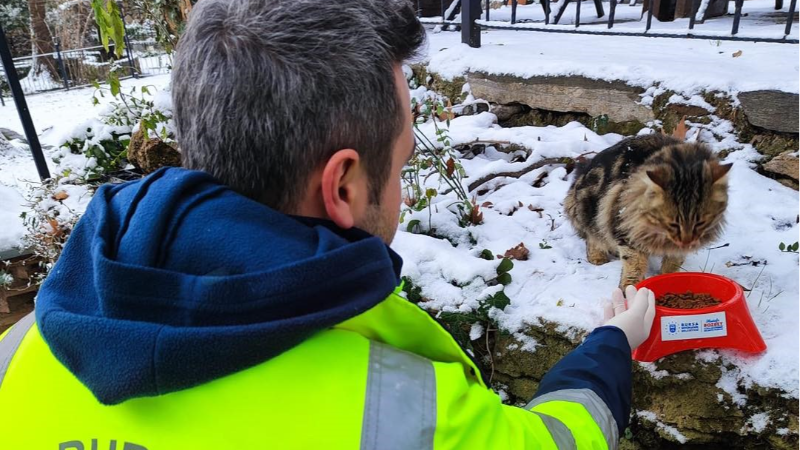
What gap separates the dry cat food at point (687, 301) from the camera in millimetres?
2594

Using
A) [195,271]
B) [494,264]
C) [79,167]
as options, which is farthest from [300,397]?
[79,167]

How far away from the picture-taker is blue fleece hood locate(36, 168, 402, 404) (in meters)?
0.86

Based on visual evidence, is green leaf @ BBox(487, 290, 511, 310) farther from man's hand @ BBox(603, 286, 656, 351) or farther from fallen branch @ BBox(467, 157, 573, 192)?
fallen branch @ BBox(467, 157, 573, 192)

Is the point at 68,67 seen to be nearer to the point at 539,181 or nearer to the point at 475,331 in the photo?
the point at 539,181

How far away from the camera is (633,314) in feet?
6.91

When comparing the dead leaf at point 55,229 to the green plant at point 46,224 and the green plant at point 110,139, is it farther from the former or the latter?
the green plant at point 110,139

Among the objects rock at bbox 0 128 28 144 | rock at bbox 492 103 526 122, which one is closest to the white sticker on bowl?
rock at bbox 492 103 526 122

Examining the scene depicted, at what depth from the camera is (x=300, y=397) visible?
0.88 m

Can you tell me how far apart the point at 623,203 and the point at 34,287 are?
419 centimetres

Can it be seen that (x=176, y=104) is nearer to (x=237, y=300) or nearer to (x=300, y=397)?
(x=237, y=300)

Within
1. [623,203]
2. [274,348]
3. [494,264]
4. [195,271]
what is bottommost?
[494,264]

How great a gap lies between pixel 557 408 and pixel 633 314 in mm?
930

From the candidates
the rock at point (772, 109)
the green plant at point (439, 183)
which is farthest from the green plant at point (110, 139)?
the rock at point (772, 109)

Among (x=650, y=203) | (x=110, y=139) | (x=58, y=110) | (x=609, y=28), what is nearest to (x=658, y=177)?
(x=650, y=203)
